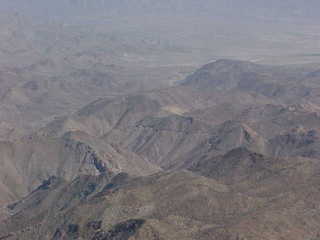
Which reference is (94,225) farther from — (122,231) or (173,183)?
(173,183)

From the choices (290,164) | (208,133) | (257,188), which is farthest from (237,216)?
(208,133)

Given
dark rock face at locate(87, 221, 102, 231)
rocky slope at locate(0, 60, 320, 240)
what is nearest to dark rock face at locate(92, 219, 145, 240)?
rocky slope at locate(0, 60, 320, 240)

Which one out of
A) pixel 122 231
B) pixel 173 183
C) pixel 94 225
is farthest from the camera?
pixel 173 183

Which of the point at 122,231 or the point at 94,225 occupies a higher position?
the point at 122,231

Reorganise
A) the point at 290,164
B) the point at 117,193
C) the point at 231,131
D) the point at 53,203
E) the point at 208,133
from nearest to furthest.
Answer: the point at 117,193
the point at 290,164
the point at 53,203
the point at 231,131
the point at 208,133

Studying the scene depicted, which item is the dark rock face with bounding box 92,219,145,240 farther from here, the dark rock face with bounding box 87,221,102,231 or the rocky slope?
the dark rock face with bounding box 87,221,102,231

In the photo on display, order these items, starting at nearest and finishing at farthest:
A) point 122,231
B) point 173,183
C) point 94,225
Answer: point 122,231 < point 94,225 < point 173,183

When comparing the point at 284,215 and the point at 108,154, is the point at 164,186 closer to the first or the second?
the point at 284,215

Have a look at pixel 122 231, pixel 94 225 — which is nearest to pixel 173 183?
pixel 94 225
